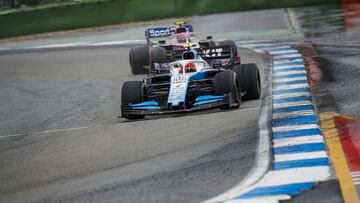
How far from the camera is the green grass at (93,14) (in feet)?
116

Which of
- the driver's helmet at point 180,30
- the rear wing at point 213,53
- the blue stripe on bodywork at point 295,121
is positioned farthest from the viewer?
the driver's helmet at point 180,30

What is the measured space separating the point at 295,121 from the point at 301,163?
9.76 feet

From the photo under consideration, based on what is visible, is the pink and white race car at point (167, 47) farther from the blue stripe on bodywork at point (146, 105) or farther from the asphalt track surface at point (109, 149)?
the blue stripe on bodywork at point (146, 105)

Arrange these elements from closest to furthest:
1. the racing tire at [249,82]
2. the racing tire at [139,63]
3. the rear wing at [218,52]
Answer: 1. the racing tire at [249,82]
2. the rear wing at [218,52]
3. the racing tire at [139,63]

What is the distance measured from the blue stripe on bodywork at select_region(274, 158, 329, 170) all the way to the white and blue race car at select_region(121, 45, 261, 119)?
444 centimetres

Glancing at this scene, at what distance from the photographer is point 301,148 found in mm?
10438

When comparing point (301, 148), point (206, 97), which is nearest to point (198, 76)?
point (206, 97)

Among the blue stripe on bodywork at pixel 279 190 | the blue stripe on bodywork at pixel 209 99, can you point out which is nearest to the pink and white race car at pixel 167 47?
the blue stripe on bodywork at pixel 209 99

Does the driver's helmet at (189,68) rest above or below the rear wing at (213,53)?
above

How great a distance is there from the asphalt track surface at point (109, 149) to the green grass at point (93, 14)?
15.3 meters

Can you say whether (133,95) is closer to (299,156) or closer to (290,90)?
(290,90)

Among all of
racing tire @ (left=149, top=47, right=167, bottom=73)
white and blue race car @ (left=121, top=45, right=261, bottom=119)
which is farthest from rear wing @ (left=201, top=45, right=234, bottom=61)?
white and blue race car @ (left=121, top=45, right=261, bottom=119)

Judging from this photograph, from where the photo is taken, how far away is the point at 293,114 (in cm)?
1324

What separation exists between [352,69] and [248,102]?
12.7ft
